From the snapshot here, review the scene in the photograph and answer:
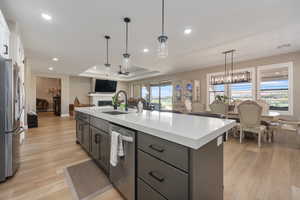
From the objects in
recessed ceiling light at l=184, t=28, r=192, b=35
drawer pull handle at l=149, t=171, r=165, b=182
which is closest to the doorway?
recessed ceiling light at l=184, t=28, r=192, b=35

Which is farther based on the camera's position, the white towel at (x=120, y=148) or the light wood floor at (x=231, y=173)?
Result: the light wood floor at (x=231, y=173)

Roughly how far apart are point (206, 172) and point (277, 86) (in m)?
5.35

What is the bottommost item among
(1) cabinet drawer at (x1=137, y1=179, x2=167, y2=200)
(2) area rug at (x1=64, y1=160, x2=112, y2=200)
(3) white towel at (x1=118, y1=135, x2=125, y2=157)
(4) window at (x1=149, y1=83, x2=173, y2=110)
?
(2) area rug at (x1=64, y1=160, x2=112, y2=200)

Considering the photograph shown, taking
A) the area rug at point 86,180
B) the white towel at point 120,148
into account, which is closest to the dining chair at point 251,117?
the white towel at point 120,148

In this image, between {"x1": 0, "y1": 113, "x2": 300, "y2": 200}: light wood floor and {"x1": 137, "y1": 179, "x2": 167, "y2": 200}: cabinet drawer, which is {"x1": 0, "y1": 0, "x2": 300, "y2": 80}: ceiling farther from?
{"x1": 0, "y1": 113, "x2": 300, "y2": 200}: light wood floor

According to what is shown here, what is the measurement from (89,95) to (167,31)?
7.79 m

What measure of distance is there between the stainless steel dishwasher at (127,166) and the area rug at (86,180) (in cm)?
36

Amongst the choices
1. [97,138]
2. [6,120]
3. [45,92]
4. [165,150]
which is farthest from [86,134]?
[45,92]

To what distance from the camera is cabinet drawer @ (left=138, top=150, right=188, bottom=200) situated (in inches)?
34.0

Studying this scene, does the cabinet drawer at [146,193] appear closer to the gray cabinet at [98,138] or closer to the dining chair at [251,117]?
the gray cabinet at [98,138]

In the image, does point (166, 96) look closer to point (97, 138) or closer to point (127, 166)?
point (97, 138)

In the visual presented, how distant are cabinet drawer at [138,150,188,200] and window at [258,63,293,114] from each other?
545cm

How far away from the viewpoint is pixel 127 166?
132cm

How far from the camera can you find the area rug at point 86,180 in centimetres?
157
